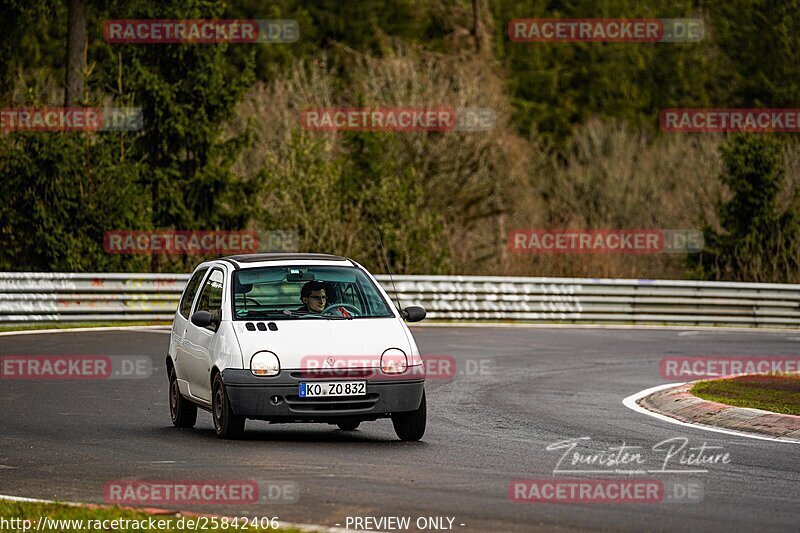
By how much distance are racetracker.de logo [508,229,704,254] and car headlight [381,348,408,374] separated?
84.0ft

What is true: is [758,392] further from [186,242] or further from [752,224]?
[186,242]

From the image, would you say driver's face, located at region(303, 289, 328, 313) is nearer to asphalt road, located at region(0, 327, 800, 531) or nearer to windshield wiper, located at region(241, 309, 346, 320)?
windshield wiper, located at region(241, 309, 346, 320)

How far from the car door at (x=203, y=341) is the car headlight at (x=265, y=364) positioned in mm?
717

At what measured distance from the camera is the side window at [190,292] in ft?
45.9

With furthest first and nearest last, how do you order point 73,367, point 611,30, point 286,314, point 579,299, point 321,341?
point 611,30
point 579,299
point 73,367
point 286,314
point 321,341

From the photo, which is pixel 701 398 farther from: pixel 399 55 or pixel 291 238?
pixel 399 55

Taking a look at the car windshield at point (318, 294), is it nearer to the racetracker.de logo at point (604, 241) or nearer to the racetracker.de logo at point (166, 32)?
the racetracker.de logo at point (166, 32)

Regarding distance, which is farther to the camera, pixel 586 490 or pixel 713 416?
pixel 713 416

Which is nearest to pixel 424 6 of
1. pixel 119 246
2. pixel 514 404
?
pixel 119 246

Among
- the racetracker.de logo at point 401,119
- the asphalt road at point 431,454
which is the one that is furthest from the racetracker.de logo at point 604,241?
the asphalt road at point 431,454

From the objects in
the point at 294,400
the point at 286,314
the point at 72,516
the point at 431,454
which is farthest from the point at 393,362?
the point at 72,516

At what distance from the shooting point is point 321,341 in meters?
12.0

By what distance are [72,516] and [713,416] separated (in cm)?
801

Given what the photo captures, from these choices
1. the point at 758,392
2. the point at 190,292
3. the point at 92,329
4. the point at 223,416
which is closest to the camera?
the point at 223,416
